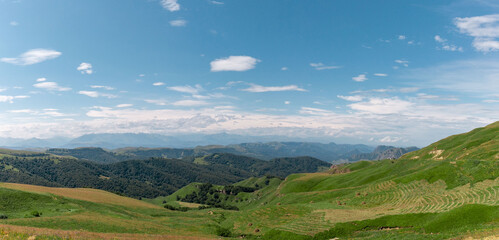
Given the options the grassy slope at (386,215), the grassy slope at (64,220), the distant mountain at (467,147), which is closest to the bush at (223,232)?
the grassy slope at (386,215)

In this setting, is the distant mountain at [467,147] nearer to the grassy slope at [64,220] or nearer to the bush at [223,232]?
the bush at [223,232]

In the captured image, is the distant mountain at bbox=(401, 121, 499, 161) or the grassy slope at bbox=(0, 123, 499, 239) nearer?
the grassy slope at bbox=(0, 123, 499, 239)

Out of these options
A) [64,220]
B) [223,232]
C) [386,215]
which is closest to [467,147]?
[386,215]

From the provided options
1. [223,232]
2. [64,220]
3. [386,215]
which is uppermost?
[386,215]

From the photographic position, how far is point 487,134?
101m

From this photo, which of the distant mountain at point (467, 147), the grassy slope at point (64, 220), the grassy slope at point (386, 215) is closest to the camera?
the grassy slope at point (386, 215)

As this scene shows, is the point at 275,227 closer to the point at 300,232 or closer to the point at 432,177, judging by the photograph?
the point at 300,232

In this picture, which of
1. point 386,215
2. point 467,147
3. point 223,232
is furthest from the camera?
point 467,147

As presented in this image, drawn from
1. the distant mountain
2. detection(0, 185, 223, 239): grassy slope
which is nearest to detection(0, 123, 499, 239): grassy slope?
detection(0, 185, 223, 239): grassy slope

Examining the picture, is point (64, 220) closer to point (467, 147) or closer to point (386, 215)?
point (386, 215)

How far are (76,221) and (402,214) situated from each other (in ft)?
195

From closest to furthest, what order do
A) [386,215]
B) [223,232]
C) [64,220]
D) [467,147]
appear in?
1. [64,220]
2. [386,215]
3. [223,232]
4. [467,147]

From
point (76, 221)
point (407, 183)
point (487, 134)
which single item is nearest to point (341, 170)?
point (487, 134)

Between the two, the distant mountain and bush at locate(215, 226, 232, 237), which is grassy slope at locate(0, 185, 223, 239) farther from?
the distant mountain
